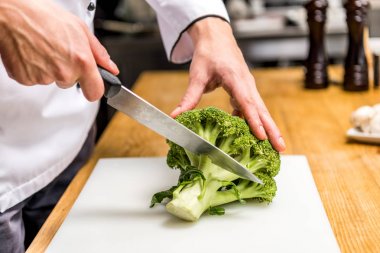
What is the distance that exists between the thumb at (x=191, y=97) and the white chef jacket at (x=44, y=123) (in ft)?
0.64

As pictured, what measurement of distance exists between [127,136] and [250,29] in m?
1.81

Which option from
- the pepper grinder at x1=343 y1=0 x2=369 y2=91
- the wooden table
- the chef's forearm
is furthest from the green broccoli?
the pepper grinder at x1=343 y1=0 x2=369 y2=91

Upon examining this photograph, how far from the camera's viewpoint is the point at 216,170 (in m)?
1.02

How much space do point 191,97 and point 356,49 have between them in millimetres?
856

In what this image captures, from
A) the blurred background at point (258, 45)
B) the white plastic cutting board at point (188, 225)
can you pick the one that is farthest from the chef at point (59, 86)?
the blurred background at point (258, 45)

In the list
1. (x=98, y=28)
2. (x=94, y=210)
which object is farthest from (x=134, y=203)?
(x=98, y=28)

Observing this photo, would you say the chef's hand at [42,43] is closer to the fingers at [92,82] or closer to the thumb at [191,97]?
the fingers at [92,82]

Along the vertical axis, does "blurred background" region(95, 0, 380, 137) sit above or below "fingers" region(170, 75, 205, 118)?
below

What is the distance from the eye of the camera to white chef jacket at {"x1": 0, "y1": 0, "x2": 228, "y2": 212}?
1168mm

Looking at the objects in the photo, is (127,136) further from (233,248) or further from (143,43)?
(143,43)

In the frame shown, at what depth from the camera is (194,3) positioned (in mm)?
1336

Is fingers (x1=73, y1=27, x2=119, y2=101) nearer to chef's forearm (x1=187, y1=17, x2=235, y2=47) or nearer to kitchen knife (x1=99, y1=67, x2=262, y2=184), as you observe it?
kitchen knife (x1=99, y1=67, x2=262, y2=184)

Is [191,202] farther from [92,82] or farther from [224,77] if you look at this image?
[224,77]

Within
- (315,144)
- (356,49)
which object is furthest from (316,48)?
(315,144)
